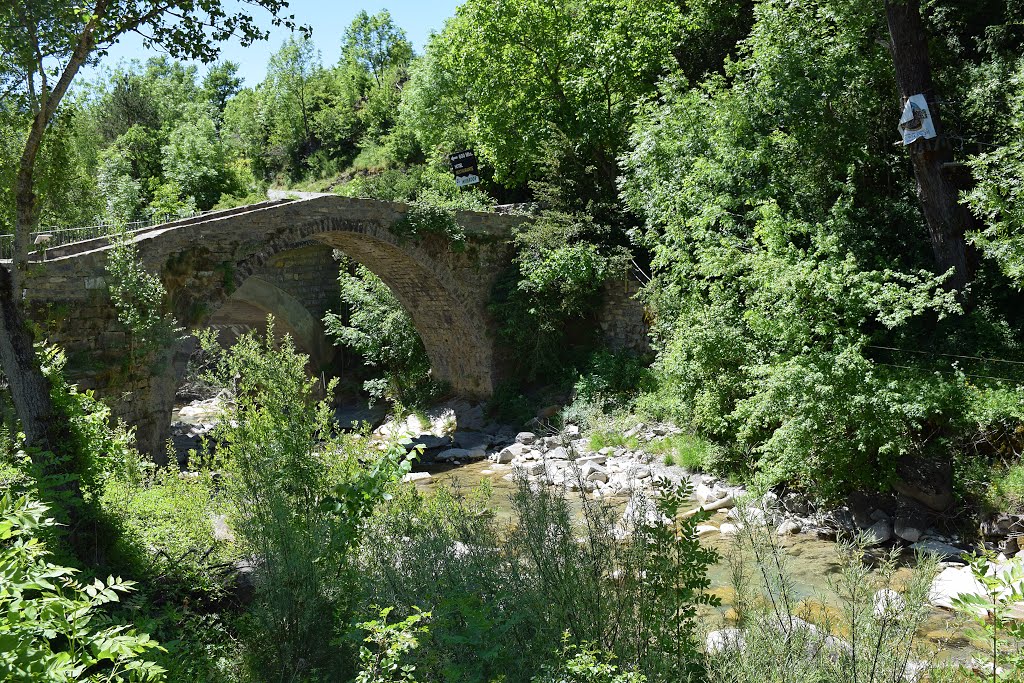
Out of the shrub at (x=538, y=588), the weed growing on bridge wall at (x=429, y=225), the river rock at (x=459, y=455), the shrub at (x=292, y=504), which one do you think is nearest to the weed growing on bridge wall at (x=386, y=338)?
the weed growing on bridge wall at (x=429, y=225)

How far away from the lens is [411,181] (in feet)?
63.6

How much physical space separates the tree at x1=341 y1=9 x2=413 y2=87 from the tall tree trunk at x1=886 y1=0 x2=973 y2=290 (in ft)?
103

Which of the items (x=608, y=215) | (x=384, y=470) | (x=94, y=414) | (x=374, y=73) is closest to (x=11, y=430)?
(x=94, y=414)

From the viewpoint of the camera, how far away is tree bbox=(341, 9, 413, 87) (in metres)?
38.2

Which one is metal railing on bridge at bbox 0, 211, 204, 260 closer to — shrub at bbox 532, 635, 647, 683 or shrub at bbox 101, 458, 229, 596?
shrub at bbox 101, 458, 229, 596

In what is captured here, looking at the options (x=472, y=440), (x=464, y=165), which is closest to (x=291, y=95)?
(x=464, y=165)

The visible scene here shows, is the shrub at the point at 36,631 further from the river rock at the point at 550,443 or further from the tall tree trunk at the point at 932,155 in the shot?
the river rock at the point at 550,443

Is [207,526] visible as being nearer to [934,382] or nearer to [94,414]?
[94,414]

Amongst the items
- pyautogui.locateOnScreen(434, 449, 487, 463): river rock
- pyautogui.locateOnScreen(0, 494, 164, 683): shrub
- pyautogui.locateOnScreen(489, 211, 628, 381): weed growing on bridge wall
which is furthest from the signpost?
pyautogui.locateOnScreen(0, 494, 164, 683): shrub

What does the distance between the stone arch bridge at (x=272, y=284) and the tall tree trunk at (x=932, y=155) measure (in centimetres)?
579

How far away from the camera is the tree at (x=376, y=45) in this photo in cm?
3825

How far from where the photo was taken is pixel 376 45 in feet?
127

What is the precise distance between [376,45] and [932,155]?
33853 millimetres

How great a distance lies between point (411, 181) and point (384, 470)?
15.3 m
